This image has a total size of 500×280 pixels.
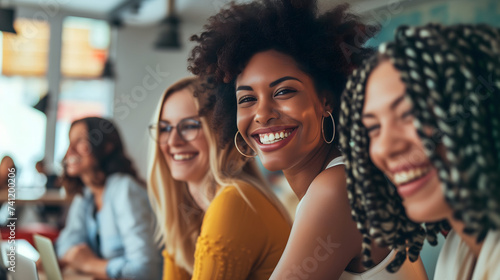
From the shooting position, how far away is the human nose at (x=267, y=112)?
1128 mm

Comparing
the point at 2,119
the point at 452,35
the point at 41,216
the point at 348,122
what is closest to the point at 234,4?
the point at 348,122

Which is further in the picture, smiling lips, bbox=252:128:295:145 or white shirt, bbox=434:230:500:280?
smiling lips, bbox=252:128:295:145

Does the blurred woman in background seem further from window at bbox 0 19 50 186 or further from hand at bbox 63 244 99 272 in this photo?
window at bbox 0 19 50 186

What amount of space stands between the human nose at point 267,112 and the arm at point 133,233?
1.18m

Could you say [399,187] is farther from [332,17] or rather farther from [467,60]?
[332,17]

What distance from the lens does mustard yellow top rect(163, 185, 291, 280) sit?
124 centimetres

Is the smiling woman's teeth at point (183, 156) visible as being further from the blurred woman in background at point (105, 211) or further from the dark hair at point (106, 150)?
the dark hair at point (106, 150)

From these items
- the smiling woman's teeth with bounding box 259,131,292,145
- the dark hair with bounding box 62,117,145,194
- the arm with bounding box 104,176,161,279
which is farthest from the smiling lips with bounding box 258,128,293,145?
the dark hair with bounding box 62,117,145,194

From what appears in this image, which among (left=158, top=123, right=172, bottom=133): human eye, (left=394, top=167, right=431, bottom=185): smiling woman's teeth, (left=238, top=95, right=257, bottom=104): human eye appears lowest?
(left=158, top=123, right=172, bottom=133): human eye

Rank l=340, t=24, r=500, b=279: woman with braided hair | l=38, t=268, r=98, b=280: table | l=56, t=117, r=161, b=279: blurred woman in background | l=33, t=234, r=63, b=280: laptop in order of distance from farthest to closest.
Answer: l=56, t=117, r=161, b=279: blurred woman in background
l=38, t=268, r=98, b=280: table
l=33, t=234, r=63, b=280: laptop
l=340, t=24, r=500, b=279: woman with braided hair

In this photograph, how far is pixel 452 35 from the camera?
2.44 feet

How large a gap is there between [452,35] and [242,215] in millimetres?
732

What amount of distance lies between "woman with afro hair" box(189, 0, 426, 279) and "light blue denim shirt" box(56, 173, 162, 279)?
111 cm

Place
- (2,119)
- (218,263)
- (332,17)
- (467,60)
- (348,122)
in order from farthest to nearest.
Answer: (2,119)
(218,263)
(332,17)
(348,122)
(467,60)
